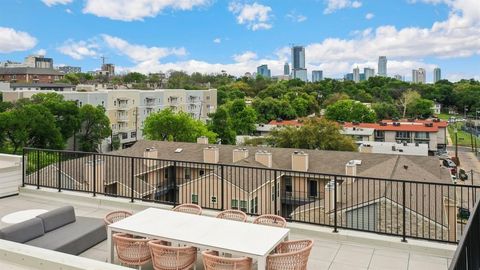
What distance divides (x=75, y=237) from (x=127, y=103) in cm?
5497

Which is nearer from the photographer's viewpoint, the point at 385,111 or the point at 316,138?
the point at 316,138

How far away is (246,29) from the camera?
79938 mm

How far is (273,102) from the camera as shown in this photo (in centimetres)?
7638

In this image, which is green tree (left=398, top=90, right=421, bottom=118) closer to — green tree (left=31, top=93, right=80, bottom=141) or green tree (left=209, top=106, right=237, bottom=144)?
green tree (left=209, top=106, right=237, bottom=144)

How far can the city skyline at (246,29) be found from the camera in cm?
5388

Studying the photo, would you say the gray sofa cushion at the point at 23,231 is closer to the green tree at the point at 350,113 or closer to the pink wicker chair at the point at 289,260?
the pink wicker chair at the point at 289,260

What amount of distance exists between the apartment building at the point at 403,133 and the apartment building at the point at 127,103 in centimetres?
2809

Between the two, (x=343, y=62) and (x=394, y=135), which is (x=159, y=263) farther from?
(x=343, y=62)

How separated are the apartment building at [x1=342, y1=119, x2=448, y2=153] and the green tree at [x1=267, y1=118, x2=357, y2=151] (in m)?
15.6

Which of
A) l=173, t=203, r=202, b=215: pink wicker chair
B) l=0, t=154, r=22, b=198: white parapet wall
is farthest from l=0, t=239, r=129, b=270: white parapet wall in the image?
l=0, t=154, r=22, b=198: white parapet wall

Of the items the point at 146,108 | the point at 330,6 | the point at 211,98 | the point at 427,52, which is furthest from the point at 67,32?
the point at 427,52

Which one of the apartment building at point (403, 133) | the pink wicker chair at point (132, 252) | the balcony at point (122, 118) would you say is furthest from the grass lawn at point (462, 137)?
the pink wicker chair at point (132, 252)

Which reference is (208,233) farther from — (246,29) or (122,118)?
(246,29)

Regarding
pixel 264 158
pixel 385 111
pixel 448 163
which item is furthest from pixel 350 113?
pixel 264 158
